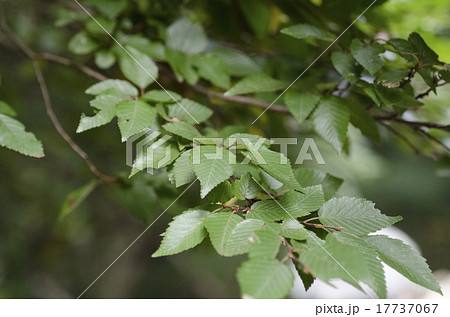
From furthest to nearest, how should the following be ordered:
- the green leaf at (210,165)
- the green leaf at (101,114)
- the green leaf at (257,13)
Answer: the green leaf at (257,13), the green leaf at (101,114), the green leaf at (210,165)

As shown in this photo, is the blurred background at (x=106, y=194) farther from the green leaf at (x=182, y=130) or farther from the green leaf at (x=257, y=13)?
the green leaf at (x=182, y=130)

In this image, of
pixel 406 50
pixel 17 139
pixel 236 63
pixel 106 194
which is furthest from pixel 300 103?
pixel 106 194

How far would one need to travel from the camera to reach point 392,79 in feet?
1.99

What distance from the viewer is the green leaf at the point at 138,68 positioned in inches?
30.4

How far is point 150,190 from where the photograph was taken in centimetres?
81

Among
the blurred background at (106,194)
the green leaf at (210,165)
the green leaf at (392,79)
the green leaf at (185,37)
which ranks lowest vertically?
the blurred background at (106,194)

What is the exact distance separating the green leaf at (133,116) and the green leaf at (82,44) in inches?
14.9

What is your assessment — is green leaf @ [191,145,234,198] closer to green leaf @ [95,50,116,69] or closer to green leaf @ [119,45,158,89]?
green leaf @ [119,45,158,89]

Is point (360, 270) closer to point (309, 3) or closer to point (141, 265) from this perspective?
point (309, 3)

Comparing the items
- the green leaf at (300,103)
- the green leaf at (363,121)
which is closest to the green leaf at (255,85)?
the green leaf at (300,103)

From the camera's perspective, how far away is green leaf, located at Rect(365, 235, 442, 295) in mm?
456

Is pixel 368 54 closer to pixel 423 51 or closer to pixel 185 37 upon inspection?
pixel 423 51

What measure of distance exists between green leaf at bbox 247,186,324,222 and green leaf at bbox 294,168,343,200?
10cm

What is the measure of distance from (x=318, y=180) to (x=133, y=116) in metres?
0.36
